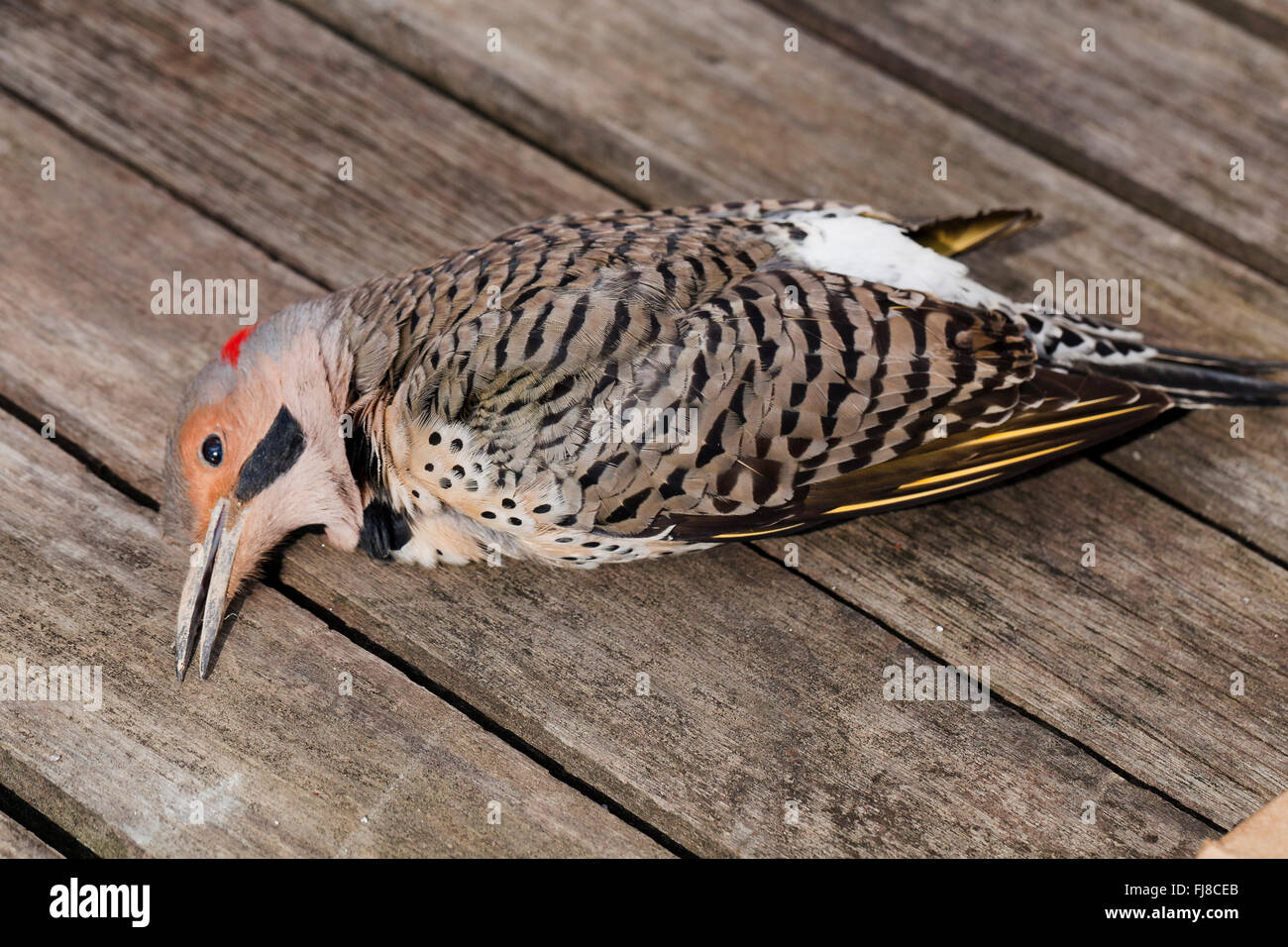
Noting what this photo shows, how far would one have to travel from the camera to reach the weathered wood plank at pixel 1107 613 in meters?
2.43

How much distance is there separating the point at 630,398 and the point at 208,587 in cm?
96

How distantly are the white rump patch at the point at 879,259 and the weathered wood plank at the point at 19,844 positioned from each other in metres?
1.89

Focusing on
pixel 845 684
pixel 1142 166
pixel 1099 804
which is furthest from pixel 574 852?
pixel 1142 166

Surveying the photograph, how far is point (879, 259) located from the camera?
2.71m

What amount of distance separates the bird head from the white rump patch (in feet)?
3.56

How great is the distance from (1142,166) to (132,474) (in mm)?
2870

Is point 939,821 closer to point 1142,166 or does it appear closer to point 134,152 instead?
point 1142,166

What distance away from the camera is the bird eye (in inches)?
99.4

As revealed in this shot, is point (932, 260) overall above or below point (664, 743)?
above

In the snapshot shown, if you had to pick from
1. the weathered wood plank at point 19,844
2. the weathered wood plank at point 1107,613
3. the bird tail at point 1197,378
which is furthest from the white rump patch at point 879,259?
the weathered wood plank at point 19,844

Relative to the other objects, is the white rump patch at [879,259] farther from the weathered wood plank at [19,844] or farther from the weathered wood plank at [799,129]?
the weathered wood plank at [19,844]

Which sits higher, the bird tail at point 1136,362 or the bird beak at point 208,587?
the bird tail at point 1136,362

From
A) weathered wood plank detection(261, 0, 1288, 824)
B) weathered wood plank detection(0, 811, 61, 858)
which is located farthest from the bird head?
weathered wood plank detection(261, 0, 1288, 824)

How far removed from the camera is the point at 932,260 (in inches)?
109
